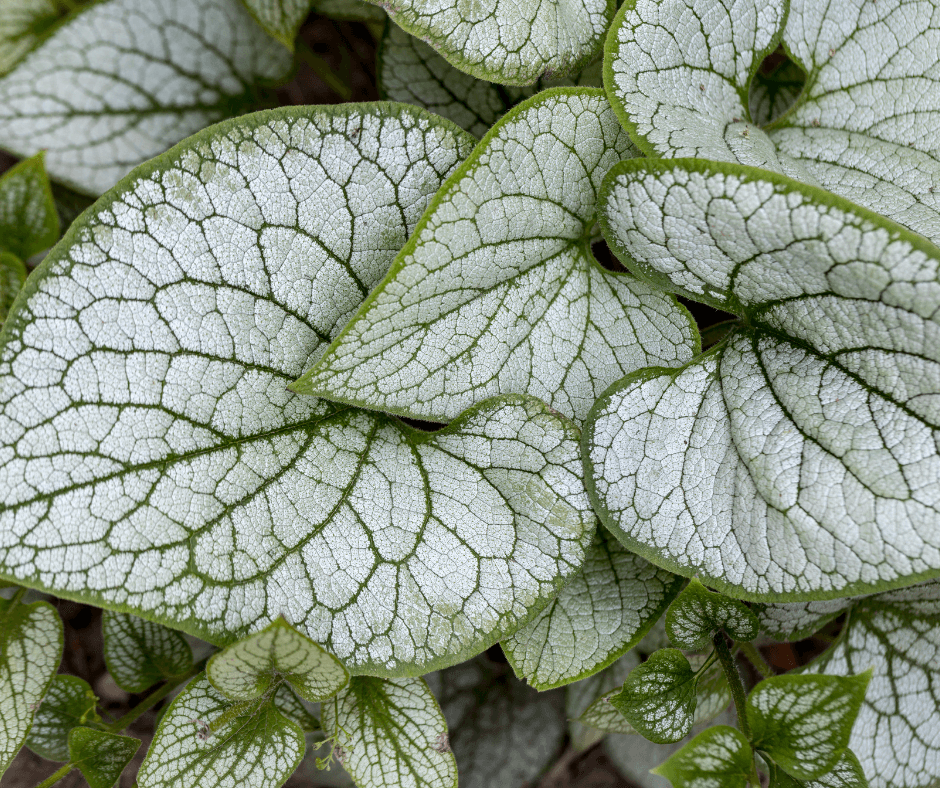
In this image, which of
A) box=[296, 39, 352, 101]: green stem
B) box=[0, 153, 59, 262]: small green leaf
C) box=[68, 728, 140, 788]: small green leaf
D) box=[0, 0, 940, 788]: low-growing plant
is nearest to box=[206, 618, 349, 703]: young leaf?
box=[0, 0, 940, 788]: low-growing plant

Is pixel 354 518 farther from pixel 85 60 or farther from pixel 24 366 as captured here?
pixel 85 60

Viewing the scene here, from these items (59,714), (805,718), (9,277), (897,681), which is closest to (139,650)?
(59,714)

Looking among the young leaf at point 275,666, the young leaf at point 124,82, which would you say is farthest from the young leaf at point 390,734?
the young leaf at point 124,82

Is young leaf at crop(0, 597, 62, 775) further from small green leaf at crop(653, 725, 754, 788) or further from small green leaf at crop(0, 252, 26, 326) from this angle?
small green leaf at crop(653, 725, 754, 788)

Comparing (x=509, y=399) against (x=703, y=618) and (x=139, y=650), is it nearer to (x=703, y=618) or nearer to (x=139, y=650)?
(x=703, y=618)

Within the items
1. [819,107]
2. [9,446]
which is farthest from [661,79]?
[9,446]

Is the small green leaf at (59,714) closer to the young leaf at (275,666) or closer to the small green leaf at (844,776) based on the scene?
the young leaf at (275,666)
